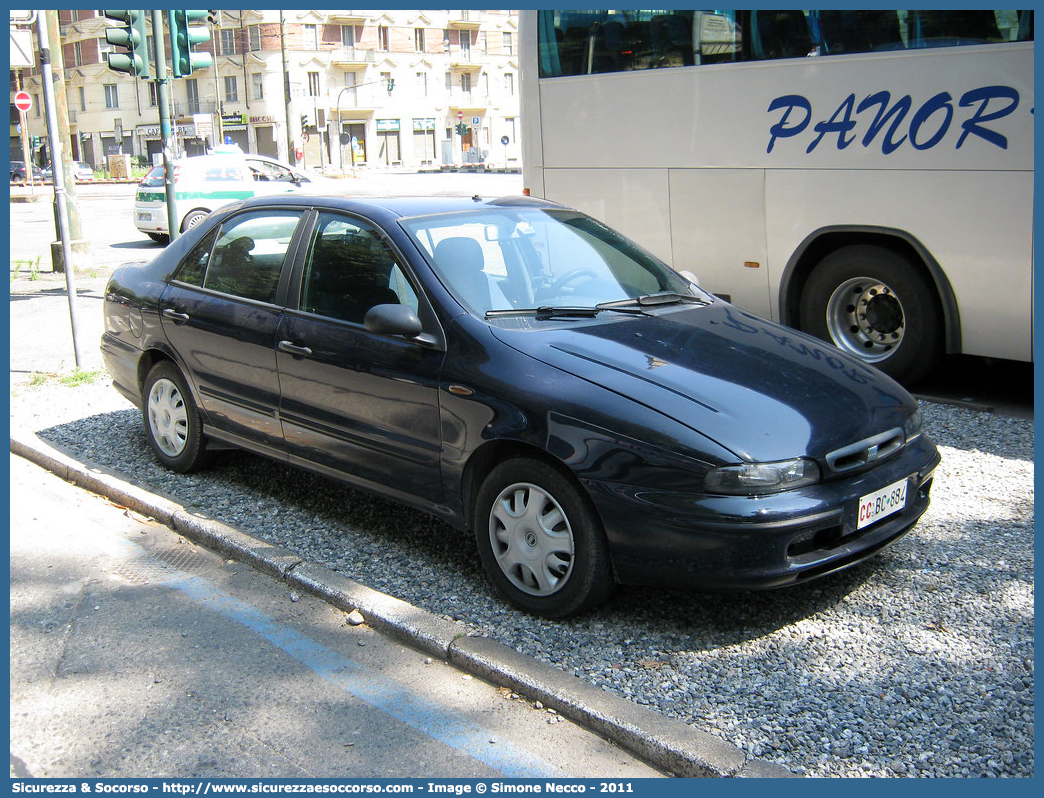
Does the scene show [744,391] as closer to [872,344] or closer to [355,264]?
[355,264]

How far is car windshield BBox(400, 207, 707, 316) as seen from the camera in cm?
467

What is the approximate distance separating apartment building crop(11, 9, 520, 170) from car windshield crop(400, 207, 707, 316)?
65943 millimetres

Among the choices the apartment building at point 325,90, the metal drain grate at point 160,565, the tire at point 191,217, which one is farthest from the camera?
the apartment building at point 325,90

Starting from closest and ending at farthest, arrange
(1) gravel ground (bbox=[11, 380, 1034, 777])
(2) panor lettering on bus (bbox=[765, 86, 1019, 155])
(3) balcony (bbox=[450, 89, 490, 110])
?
(1) gravel ground (bbox=[11, 380, 1034, 777]) → (2) panor lettering on bus (bbox=[765, 86, 1019, 155]) → (3) balcony (bbox=[450, 89, 490, 110])

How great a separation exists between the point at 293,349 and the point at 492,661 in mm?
2041

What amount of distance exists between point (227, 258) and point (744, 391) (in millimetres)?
3180

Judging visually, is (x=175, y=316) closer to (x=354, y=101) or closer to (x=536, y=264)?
(x=536, y=264)

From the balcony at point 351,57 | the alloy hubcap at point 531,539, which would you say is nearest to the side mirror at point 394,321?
the alloy hubcap at point 531,539

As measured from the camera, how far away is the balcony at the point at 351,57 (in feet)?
242

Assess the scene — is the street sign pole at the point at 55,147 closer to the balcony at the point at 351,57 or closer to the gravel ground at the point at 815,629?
the gravel ground at the point at 815,629

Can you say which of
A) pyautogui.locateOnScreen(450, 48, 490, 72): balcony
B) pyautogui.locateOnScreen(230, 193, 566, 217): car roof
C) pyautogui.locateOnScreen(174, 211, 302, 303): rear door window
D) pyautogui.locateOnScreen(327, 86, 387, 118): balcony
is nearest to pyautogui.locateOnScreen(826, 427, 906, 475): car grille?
pyautogui.locateOnScreen(230, 193, 566, 217): car roof

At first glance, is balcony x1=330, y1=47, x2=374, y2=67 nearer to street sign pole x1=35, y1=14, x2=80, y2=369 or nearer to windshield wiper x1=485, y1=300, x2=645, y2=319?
street sign pole x1=35, y1=14, x2=80, y2=369

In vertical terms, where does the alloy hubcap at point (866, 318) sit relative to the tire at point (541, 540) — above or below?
above

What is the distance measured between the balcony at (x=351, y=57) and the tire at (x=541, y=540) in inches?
2939
